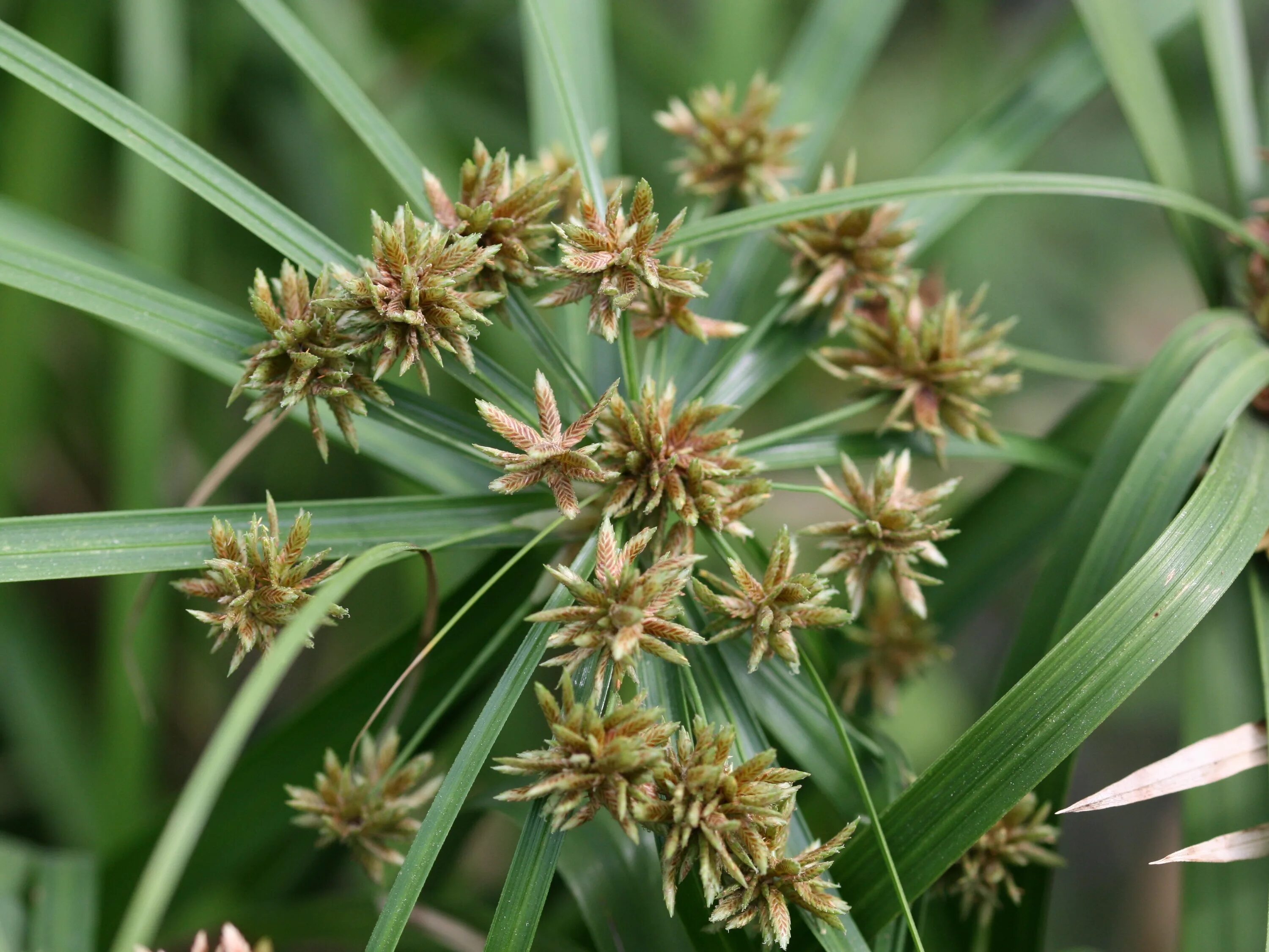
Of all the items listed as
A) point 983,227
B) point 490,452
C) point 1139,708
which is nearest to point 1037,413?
point 983,227

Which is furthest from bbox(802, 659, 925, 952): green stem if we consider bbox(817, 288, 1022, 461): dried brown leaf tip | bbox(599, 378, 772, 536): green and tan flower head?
bbox(817, 288, 1022, 461): dried brown leaf tip

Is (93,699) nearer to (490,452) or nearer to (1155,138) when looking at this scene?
(490,452)

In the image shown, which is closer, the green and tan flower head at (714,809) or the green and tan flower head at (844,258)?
the green and tan flower head at (714,809)

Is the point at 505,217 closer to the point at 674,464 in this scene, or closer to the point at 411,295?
the point at 411,295

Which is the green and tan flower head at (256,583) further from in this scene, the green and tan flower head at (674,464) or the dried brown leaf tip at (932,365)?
the dried brown leaf tip at (932,365)

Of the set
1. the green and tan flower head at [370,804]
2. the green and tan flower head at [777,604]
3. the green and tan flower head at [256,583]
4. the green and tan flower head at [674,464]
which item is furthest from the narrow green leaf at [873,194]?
the green and tan flower head at [370,804]

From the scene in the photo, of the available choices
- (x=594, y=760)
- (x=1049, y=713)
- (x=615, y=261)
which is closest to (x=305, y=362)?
(x=615, y=261)

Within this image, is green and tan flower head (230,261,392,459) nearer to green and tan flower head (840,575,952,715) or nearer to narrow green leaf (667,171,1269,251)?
narrow green leaf (667,171,1269,251)
